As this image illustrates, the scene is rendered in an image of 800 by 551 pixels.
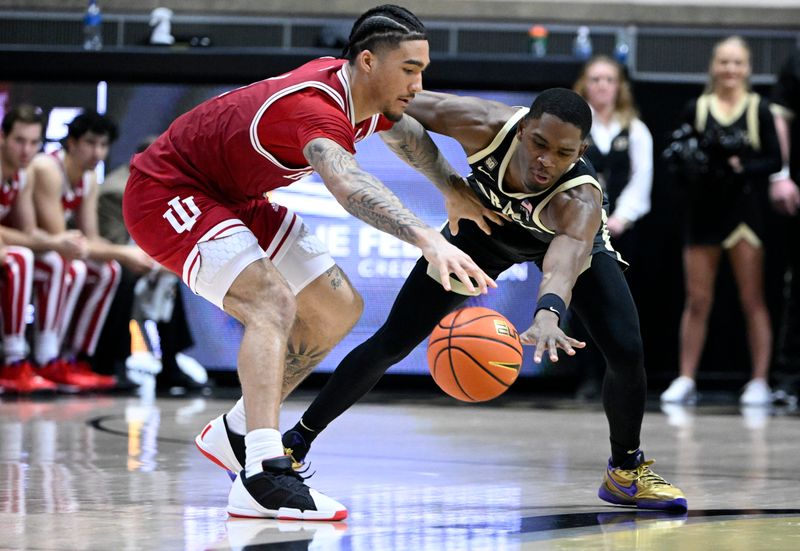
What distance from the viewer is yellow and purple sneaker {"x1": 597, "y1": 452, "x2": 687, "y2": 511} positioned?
12.7 ft

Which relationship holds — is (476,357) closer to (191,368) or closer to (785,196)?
(785,196)

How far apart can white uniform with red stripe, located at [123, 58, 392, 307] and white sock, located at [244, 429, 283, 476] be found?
1.43 feet

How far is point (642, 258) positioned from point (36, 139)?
409 cm

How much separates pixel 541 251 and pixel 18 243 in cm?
464

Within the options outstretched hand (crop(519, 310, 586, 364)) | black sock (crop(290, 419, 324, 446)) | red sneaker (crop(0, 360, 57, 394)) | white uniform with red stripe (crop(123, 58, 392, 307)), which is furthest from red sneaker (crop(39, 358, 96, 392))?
outstretched hand (crop(519, 310, 586, 364))

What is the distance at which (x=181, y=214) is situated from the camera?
3787mm

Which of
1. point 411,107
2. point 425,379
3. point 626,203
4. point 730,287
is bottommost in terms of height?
point 425,379

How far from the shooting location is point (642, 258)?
8.87 m

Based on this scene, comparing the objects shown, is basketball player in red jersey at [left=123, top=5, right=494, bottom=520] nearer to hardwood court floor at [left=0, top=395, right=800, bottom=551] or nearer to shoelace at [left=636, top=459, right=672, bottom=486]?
hardwood court floor at [left=0, top=395, right=800, bottom=551]

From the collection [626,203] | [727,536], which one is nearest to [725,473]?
[727,536]

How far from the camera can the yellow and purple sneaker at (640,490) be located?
12.7 feet

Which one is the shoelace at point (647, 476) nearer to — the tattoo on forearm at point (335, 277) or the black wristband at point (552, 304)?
the black wristband at point (552, 304)

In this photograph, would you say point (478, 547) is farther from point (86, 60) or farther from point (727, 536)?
point (86, 60)

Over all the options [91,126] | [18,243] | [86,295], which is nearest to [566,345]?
[18,243]
